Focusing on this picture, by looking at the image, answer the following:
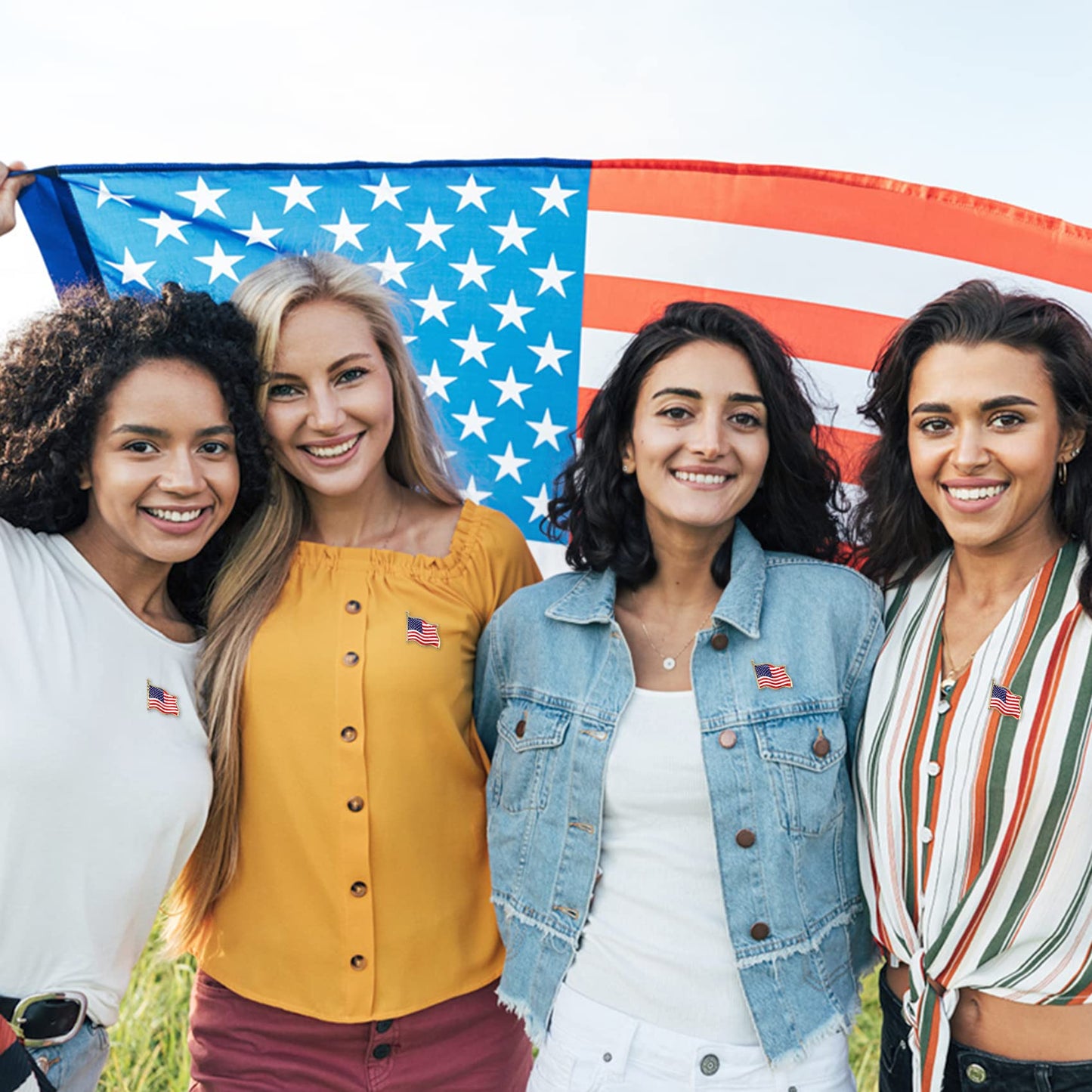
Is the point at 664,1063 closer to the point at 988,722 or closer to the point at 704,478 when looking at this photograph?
the point at 988,722

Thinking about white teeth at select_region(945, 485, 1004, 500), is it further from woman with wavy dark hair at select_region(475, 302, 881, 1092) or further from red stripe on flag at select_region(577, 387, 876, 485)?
red stripe on flag at select_region(577, 387, 876, 485)

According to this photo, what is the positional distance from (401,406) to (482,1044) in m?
1.78

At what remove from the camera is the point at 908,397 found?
2773 millimetres

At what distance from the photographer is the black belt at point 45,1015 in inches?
93.6

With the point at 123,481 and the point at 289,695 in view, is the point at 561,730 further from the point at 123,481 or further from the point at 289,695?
the point at 123,481

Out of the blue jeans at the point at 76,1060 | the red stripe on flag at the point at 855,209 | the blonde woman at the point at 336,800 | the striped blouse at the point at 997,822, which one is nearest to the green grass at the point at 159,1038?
the blonde woman at the point at 336,800

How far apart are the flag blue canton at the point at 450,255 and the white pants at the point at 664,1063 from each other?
208 centimetres

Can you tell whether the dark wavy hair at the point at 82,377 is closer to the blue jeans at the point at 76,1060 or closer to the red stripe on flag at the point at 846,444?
the blue jeans at the point at 76,1060

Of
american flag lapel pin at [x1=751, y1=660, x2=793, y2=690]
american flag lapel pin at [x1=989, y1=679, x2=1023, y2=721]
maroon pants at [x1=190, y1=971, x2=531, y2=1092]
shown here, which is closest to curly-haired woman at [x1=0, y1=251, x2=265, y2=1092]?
maroon pants at [x1=190, y1=971, x2=531, y2=1092]

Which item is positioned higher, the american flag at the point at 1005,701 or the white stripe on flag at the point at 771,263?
the white stripe on flag at the point at 771,263

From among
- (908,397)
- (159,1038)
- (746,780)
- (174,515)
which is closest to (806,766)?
(746,780)

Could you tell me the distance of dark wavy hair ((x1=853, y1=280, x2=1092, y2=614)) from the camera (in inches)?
99.3

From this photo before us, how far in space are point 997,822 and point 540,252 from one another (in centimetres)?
274

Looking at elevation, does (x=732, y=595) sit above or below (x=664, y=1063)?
above
